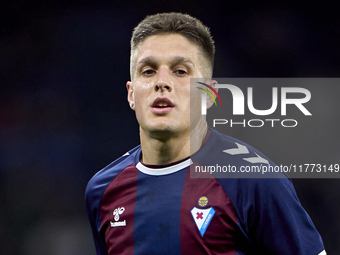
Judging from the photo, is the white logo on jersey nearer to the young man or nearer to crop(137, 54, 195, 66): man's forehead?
the young man

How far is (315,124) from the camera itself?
5367 mm

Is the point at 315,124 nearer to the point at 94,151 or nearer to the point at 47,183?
the point at 94,151

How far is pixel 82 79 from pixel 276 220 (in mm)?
4365

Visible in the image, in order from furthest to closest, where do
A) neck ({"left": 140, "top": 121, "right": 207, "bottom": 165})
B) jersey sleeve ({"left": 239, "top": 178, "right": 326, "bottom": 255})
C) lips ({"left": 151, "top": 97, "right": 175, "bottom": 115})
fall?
neck ({"left": 140, "top": 121, "right": 207, "bottom": 165})
lips ({"left": 151, "top": 97, "right": 175, "bottom": 115})
jersey sleeve ({"left": 239, "top": 178, "right": 326, "bottom": 255})

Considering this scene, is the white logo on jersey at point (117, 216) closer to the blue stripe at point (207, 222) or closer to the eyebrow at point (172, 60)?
the blue stripe at point (207, 222)

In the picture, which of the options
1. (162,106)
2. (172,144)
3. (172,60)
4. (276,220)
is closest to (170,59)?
(172,60)

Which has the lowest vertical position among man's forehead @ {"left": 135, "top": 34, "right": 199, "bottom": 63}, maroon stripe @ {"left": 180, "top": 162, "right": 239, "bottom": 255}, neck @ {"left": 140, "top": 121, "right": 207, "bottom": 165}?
maroon stripe @ {"left": 180, "top": 162, "right": 239, "bottom": 255}

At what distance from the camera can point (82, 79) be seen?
5789 mm

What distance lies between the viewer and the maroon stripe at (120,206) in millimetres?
2166

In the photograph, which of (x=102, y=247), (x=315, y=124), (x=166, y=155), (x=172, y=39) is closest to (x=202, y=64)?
(x=172, y=39)

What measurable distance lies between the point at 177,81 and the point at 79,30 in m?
4.28

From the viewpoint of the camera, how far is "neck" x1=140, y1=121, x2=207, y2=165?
2152 millimetres

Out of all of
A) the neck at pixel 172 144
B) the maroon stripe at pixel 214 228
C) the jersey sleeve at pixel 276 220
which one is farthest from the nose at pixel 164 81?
the jersey sleeve at pixel 276 220

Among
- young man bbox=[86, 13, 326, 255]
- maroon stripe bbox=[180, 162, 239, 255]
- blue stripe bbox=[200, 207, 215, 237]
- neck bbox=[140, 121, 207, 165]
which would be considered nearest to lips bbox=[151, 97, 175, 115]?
young man bbox=[86, 13, 326, 255]
